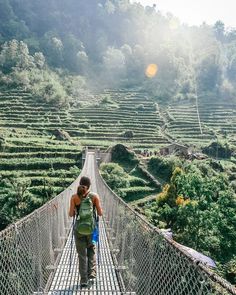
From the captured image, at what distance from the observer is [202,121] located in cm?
4447

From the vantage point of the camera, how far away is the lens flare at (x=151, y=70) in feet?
216

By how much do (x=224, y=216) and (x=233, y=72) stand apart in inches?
2499

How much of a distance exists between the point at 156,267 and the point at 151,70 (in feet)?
215

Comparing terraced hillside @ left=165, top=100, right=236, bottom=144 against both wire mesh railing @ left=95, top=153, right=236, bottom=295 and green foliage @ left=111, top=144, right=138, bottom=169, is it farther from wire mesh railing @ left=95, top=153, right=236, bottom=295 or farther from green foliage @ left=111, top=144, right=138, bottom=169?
wire mesh railing @ left=95, top=153, right=236, bottom=295

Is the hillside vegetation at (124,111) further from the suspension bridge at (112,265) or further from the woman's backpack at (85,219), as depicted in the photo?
the woman's backpack at (85,219)

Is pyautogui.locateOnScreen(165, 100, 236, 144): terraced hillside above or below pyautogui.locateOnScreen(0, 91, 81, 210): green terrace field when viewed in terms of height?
above

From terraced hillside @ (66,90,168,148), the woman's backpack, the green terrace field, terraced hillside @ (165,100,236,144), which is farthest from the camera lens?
terraced hillside @ (165,100,236,144)

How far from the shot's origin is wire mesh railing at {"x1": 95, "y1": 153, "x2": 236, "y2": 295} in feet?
7.54

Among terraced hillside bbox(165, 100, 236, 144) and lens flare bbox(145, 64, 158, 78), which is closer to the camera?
terraced hillside bbox(165, 100, 236, 144)

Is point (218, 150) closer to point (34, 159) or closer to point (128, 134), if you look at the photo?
point (128, 134)

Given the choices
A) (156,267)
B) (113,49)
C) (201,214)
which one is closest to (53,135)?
(201,214)

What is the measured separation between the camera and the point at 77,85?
56.8m

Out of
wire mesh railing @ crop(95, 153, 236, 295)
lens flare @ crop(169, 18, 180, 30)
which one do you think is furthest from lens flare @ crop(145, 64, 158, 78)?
wire mesh railing @ crop(95, 153, 236, 295)

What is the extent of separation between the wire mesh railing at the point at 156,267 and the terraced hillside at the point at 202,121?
31.2 meters
